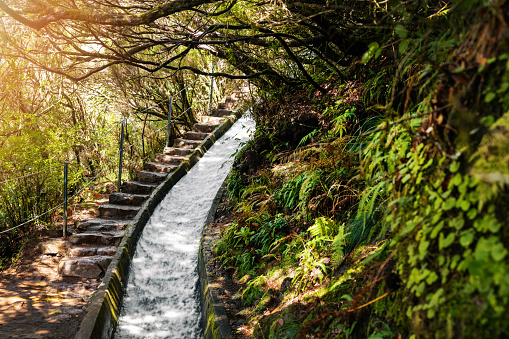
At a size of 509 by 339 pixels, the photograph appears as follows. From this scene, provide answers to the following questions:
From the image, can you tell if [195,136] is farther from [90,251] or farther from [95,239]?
[90,251]

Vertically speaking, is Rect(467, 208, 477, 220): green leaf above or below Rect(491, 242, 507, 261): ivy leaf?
above

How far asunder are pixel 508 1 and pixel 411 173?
111 cm

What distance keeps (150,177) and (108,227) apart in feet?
7.03

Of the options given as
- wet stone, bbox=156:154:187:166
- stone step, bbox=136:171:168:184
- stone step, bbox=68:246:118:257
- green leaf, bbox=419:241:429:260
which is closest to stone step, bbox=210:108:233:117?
wet stone, bbox=156:154:187:166

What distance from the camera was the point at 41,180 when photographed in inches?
289

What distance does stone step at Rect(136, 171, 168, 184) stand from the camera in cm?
871

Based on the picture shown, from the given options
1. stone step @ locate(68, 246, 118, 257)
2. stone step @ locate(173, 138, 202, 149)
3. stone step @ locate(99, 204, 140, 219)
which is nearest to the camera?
stone step @ locate(68, 246, 118, 257)

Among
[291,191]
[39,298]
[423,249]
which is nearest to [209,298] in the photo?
[291,191]

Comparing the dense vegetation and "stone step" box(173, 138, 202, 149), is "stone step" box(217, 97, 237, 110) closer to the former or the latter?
"stone step" box(173, 138, 202, 149)

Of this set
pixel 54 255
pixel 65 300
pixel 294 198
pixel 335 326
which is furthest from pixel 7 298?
pixel 335 326

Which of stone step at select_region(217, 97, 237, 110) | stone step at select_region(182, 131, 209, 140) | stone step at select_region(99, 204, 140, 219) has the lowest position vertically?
stone step at select_region(99, 204, 140, 219)

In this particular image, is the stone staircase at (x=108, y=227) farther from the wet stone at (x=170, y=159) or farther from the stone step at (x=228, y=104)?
the stone step at (x=228, y=104)

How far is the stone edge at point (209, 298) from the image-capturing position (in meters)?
4.21

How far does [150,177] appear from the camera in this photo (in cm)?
877
